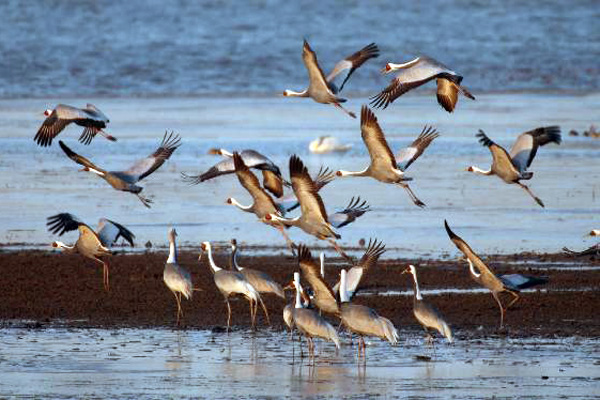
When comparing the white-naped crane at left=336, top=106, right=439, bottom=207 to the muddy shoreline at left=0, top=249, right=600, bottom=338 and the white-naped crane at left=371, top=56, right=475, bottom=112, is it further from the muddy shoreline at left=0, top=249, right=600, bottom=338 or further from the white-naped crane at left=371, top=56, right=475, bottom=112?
the muddy shoreline at left=0, top=249, right=600, bottom=338

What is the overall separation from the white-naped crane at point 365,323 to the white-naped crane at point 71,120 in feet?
13.9

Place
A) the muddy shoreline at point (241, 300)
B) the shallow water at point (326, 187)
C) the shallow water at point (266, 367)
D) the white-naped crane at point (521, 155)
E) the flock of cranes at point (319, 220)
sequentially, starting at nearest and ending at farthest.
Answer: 1. the shallow water at point (266, 367)
2. the flock of cranes at point (319, 220)
3. the muddy shoreline at point (241, 300)
4. the white-naped crane at point (521, 155)
5. the shallow water at point (326, 187)

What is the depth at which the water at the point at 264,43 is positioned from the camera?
1433 inches

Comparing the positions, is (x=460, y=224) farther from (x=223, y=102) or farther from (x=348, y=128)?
(x=223, y=102)

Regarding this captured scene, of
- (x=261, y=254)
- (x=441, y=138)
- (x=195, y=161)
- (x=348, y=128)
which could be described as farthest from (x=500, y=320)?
(x=348, y=128)

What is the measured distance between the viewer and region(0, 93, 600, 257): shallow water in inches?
678

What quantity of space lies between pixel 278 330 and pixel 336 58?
2988 centimetres

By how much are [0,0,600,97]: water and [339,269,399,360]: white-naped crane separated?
22468 millimetres

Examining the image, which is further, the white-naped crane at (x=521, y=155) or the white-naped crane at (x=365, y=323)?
the white-naped crane at (x=521, y=155)

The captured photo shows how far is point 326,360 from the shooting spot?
11711mm

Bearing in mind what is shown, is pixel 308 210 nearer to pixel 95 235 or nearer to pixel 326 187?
pixel 95 235

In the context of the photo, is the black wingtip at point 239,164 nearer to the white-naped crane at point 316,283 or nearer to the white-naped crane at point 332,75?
the white-naped crane at point 316,283

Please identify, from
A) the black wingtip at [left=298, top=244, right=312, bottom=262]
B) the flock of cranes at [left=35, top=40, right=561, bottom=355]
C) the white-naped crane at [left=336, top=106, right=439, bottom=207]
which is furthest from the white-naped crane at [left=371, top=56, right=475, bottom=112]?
the black wingtip at [left=298, top=244, right=312, bottom=262]

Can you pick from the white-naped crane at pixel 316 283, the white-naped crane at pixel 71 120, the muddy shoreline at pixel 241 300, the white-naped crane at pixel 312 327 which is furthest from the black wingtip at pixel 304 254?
the white-naped crane at pixel 71 120
